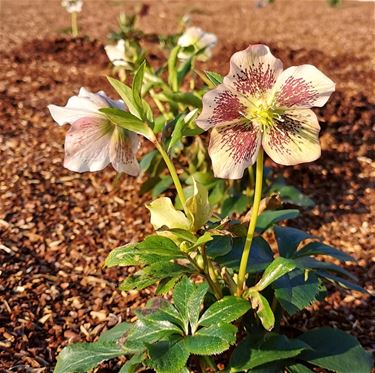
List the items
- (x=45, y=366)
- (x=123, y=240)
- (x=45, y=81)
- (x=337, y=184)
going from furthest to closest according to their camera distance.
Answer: (x=45, y=81), (x=337, y=184), (x=123, y=240), (x=45, y=366)

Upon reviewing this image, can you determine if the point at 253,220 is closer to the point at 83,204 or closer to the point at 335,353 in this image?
the point at 335,353

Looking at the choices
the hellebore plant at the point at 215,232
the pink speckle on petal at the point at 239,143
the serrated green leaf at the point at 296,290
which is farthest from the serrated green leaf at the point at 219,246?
the pink speckle on petal at the point at 239,143

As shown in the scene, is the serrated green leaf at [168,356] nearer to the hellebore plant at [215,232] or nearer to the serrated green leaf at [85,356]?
the hellebore plant at [215,232]

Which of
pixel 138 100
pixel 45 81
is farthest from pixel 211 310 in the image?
pixel 45 81

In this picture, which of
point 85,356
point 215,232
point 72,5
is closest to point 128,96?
point 215,232

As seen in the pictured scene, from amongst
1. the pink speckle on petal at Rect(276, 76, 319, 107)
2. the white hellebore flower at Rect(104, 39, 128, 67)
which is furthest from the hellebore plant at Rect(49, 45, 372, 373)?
the white hellebore flower at Rect(104, 39, 128, 67)

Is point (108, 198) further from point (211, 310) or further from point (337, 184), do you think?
point (211, 310)
